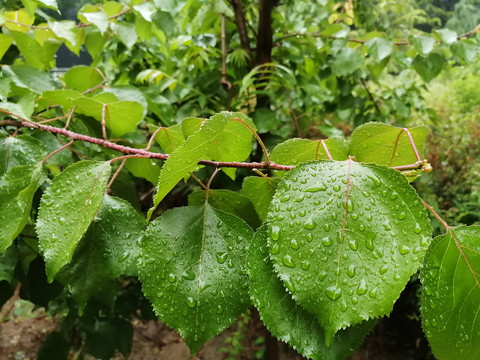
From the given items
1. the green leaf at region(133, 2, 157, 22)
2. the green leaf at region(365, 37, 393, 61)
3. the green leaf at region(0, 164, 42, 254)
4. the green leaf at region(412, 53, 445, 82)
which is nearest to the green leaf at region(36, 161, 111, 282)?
the green leaf at region(0, 164, 42, 254)

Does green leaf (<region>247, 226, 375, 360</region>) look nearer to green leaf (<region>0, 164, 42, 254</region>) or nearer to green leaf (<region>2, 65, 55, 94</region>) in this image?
green leaf (<region>0, 164, 42, 254</region>)

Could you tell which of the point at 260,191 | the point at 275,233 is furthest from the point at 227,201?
the point at 275,233

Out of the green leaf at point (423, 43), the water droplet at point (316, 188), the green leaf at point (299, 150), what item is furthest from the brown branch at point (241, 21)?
the water droplet at point (316, 188)

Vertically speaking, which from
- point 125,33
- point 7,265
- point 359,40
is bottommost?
point 7,265

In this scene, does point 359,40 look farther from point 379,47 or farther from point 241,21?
point 241,21

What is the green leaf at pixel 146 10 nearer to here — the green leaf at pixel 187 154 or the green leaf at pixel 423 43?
the green leaf at pixel 187 154

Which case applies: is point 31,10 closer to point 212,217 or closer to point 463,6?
point 212,217
